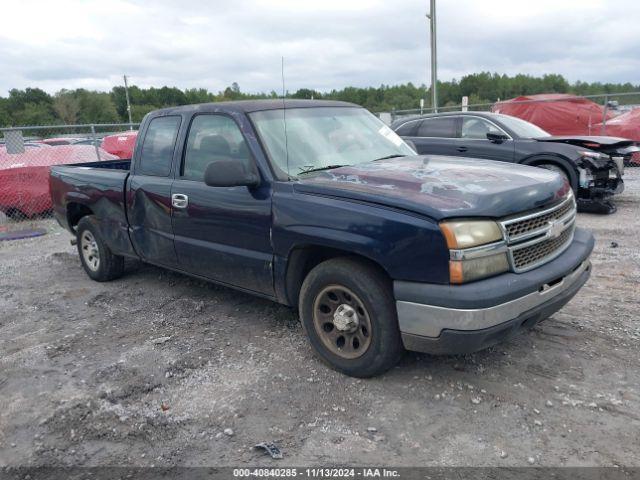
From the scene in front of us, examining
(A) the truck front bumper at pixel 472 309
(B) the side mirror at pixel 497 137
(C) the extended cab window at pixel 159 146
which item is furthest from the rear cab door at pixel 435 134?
(A) the truck front bumper at pixel 472 309

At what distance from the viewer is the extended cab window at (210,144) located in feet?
13.5

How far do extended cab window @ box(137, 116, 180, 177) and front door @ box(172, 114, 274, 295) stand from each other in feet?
0.73

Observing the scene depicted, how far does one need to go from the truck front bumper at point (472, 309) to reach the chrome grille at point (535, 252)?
0.20 feet

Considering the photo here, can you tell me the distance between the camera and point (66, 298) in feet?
18.4

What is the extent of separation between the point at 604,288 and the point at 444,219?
290 centimetres

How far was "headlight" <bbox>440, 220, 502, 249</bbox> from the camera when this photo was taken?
290cm

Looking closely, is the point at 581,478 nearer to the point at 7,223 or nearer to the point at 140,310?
the point at 140,310

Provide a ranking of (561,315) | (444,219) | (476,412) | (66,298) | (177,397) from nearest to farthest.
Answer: (444,219), (476,412), (177,397), (561,315), (66,298)

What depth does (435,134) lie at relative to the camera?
9.64 metres

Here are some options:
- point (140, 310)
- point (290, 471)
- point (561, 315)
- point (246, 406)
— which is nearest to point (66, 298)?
point (140, 310)

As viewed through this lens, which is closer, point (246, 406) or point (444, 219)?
point (444, 219)

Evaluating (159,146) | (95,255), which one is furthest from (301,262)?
(95,255)

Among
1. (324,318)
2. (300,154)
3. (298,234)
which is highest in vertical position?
(300,154)

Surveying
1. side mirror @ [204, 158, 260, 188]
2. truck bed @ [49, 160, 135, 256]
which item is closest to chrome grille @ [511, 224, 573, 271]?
side mirror @ [204, 158, 260, 188]
